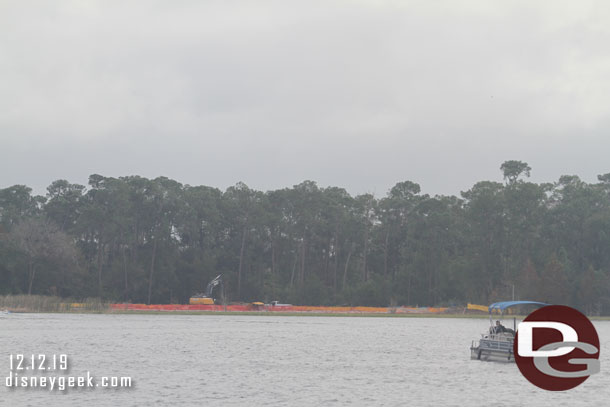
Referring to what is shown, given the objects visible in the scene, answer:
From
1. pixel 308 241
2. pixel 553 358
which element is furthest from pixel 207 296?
pixel 553 358

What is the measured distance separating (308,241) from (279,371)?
14672 cm

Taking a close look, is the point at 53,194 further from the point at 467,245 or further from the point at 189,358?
the point at 189,358

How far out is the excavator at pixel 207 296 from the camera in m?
164

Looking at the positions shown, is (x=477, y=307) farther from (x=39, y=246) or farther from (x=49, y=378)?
(x=49, y=378)

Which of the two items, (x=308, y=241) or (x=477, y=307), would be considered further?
(x=308, y=241)

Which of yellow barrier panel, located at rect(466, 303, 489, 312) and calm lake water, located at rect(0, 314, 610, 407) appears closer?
calm lake water, located at rect(0, 314, 610, 407)

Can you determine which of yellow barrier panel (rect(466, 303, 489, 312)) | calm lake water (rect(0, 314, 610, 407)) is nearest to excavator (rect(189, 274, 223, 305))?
yellow barrier panel (rect(466, 303, 489, 312))

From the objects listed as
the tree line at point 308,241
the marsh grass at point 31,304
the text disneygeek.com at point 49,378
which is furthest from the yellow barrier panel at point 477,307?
the text disneygeek.com at point 49,378

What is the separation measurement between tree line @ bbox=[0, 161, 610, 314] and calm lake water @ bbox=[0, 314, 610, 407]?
7735 centimetres

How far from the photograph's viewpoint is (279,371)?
5319 centimetres

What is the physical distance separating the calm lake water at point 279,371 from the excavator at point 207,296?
75633 millimetres

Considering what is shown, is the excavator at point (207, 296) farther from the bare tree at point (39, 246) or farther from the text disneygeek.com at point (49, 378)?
the text disneygeek.com at point (49, 378)

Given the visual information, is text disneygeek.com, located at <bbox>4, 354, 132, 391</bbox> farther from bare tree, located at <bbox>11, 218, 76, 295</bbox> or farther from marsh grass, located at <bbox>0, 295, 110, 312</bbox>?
bare tree, located at <bbox>11, 218, 76, 295</bbox>

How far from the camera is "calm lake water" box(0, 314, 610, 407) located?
41406mm
